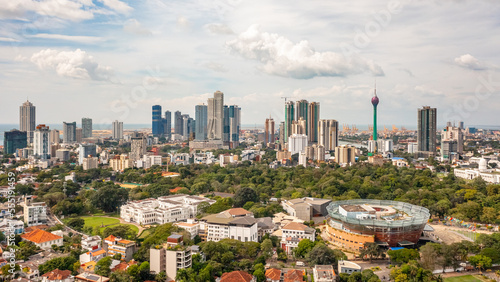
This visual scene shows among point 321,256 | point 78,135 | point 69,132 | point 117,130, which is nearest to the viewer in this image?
point 321,256

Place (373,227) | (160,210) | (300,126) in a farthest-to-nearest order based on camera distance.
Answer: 1. (300,126)
2. (160,210)
3. (373,227)

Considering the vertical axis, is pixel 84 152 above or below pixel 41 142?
below

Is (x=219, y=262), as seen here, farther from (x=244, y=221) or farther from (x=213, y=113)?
(x=213, y=113)

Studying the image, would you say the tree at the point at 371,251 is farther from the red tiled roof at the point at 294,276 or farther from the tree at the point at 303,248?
the red tiled roof at the point at 294,276

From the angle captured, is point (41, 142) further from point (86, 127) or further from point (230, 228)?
point (230, 228)

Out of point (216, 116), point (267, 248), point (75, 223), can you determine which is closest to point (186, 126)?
point (216, 116)

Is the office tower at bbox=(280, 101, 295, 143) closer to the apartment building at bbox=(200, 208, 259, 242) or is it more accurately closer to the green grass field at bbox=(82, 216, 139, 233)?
the green grass field at bbox=(82, 216, 139, 233)

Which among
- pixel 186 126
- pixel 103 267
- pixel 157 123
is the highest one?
pixel 157 123
